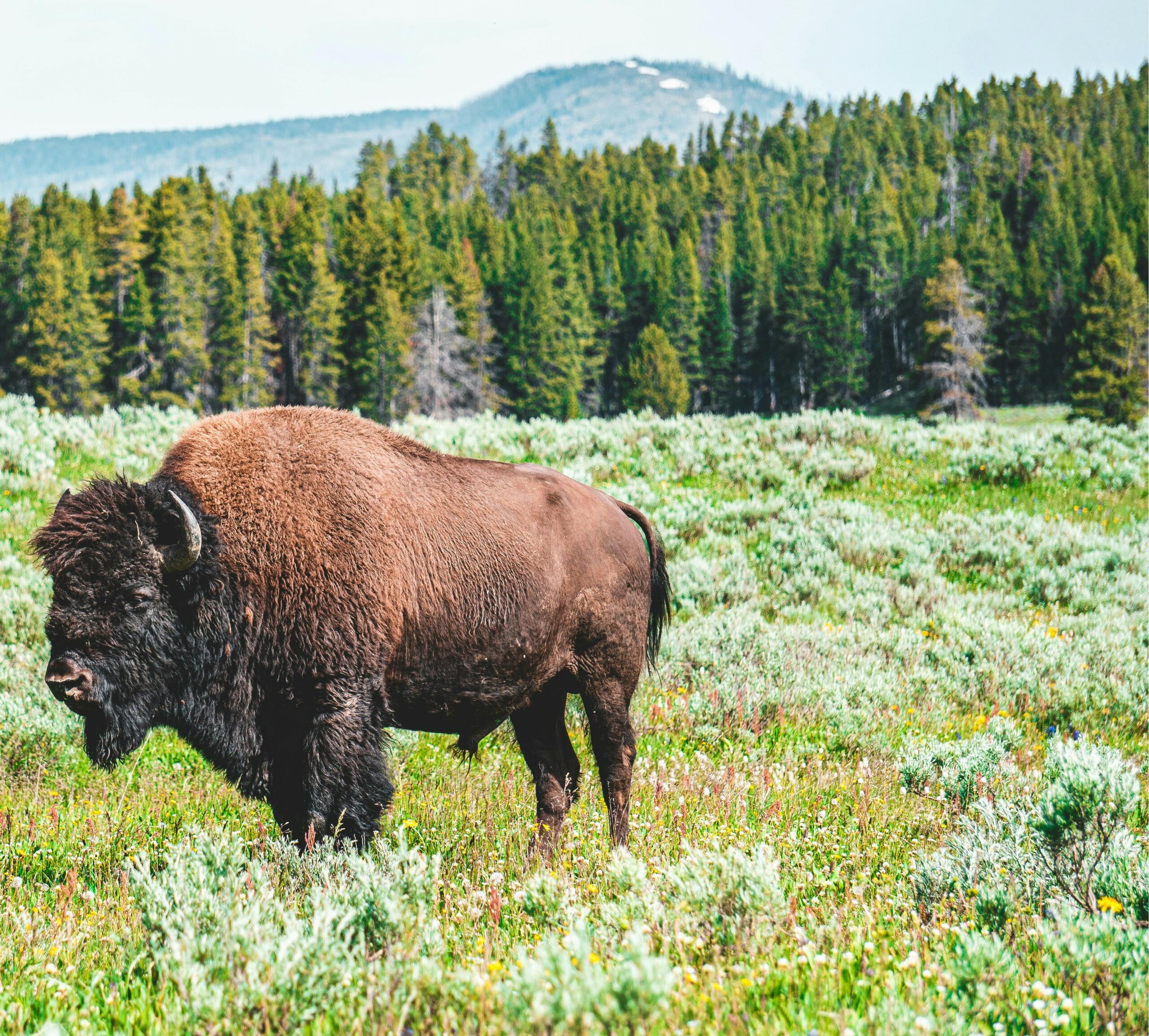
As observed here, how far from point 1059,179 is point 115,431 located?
4382 inches

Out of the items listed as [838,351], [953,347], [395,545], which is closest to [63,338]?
[953,347]

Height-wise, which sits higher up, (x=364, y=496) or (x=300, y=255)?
(x=300, y=255)

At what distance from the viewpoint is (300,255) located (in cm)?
6944

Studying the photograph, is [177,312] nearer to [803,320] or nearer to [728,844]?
[803,320]

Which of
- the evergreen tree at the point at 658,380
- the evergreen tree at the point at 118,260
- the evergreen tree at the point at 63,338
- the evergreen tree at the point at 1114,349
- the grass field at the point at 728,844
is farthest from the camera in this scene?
the evergreen tree at the point at 658,380

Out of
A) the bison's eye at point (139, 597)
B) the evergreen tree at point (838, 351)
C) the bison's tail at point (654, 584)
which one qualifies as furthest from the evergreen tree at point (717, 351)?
the bison's eye at point (139, 597)

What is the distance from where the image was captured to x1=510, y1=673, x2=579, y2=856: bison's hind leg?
5.12 meters

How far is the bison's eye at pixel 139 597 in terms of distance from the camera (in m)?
4.04

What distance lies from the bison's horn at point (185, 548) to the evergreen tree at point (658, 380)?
70.1 meters

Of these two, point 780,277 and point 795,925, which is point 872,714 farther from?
point 780,277

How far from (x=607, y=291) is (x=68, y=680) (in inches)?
3579

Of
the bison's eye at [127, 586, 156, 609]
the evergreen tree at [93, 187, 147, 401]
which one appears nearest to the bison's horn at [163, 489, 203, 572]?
the bison's eye at [127, 586, 156, 609]

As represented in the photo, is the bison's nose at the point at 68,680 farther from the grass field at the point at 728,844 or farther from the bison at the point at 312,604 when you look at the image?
the grass field at the point at 728,844

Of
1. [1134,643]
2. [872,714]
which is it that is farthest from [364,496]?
[1134,643]
